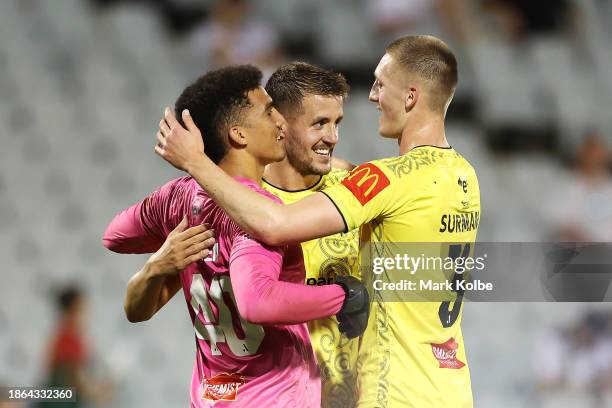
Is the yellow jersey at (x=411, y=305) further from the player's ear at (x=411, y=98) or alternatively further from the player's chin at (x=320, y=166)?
the player's chin at (x=320, y=166)

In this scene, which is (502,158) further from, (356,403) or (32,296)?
(356,403)

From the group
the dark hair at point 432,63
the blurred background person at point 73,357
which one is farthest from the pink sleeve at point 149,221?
the blurred background person at point 73,357

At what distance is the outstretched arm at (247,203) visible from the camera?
97.0 inches

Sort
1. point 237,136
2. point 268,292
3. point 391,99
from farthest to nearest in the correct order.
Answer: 1. point 391,99
2. point 237,136
3. point 268,292

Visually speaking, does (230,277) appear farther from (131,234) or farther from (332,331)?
(332,331)

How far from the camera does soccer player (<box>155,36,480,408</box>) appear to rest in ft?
8.23

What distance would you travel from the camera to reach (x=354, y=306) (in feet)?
8.57

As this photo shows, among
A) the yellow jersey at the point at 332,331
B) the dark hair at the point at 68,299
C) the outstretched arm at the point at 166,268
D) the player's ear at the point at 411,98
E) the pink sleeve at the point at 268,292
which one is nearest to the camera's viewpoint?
the pink sleeve at the point at 268,292

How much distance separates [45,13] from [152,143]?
1.34 meters

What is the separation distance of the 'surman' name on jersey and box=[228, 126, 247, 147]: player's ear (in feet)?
2.05

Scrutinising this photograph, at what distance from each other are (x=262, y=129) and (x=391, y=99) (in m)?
0.45

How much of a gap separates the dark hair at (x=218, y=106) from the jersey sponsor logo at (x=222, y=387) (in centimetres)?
63

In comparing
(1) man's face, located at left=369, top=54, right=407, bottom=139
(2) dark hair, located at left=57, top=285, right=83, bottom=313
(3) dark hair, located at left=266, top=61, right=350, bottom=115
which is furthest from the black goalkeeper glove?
(2) dark hair, located at left=57, top=285, right=83, bottom=313

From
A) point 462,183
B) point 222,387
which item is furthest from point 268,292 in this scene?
point 462,183
